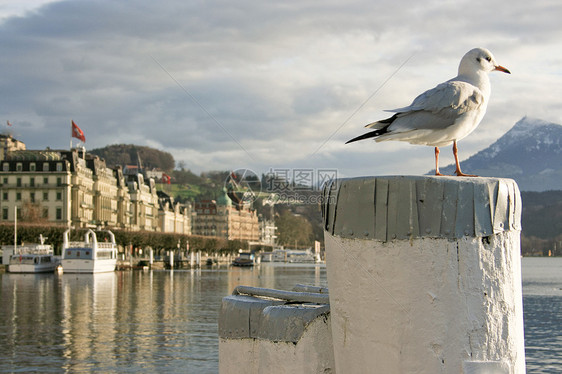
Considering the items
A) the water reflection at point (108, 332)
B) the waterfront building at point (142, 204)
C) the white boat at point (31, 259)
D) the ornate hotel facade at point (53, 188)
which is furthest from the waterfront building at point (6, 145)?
the water reflection at point (108, 332)

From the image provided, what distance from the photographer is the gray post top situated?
2908 millimetres

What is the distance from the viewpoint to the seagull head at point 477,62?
13.8ft

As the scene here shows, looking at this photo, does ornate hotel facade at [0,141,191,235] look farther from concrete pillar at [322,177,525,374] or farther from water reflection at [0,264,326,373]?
concrete pillar at [322,177,525,374]

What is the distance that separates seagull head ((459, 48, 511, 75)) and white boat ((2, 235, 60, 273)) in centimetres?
8852

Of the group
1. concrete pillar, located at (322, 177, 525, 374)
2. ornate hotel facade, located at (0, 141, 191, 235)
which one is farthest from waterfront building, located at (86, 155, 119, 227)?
concrete pillar, located at (322, 177, 525, 374)

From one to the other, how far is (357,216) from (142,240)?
12422cm

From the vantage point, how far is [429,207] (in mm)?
2932

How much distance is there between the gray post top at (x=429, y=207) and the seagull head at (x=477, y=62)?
1.32m

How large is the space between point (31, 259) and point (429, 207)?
91.5m

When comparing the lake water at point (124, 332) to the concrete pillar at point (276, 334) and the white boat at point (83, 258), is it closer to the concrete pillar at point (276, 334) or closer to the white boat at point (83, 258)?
the concrete pillar at point (276, 334)

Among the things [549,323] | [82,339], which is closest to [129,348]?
[82,339]

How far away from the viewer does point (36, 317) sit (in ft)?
119

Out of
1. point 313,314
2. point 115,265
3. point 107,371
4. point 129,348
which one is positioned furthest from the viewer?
point 115,265

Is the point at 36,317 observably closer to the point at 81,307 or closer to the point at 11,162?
the point at 81,307
